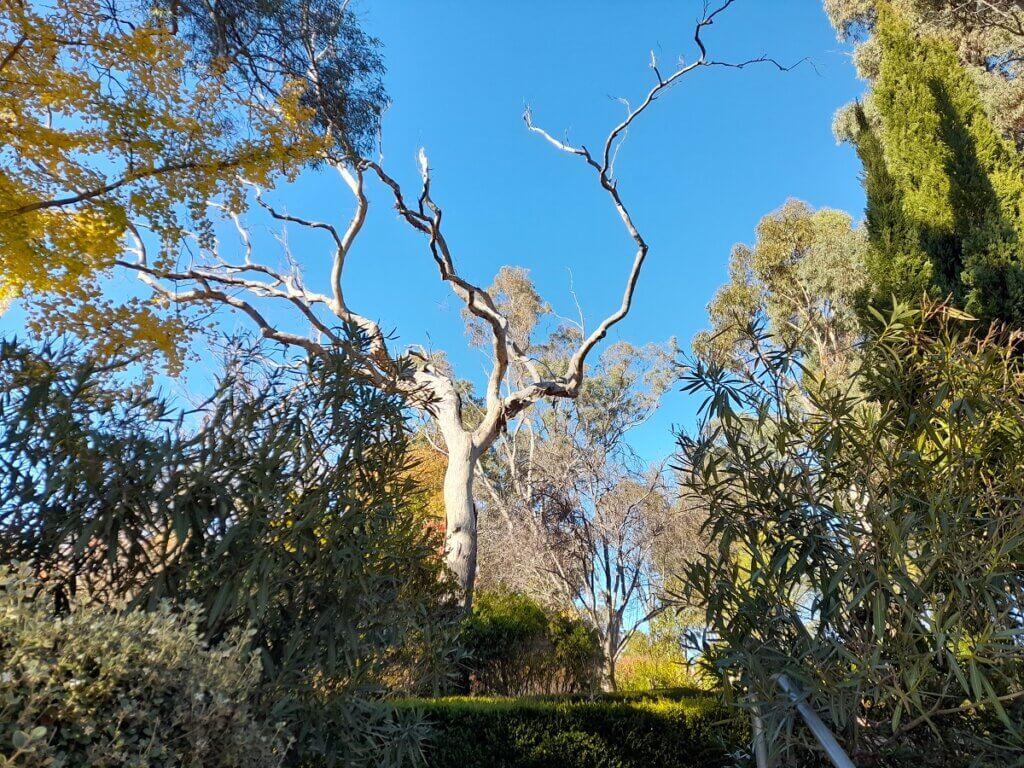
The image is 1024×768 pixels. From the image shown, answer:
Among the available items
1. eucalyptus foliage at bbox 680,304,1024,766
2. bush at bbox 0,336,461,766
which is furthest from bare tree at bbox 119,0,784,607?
eucalyptus foliage at bbox 680,304,1024,766

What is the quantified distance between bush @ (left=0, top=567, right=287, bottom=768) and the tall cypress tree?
205 inches

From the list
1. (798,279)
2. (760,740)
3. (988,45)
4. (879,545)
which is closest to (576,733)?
(760,740)

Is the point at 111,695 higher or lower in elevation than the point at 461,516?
lower

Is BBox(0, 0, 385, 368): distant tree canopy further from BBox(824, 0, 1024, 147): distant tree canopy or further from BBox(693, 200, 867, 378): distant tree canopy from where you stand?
BBox(693, 200, 867, 378): distant tree canopy

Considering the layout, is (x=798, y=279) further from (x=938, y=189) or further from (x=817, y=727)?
(x=817, y=727)

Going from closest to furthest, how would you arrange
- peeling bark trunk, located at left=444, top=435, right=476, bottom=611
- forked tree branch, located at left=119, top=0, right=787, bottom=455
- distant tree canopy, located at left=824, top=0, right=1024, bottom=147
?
peeling bark trunk, located at left=444, top=435, right=476, bottom=611
forked tree branch, located at left=119, top=0, right=787, bottom=455
distant tree canopy, located at left=824, top=0, right=1024, bottom=147

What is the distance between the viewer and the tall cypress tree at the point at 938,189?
5.04m

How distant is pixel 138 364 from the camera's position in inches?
216

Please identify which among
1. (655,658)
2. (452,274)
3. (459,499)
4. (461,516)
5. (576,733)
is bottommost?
(576,733)

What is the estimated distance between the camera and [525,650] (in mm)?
7219

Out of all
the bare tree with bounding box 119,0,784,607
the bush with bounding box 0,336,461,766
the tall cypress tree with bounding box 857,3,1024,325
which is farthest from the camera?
the bare tree with bounding box 119,0,784,607

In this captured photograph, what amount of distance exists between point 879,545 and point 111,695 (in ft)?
6.20

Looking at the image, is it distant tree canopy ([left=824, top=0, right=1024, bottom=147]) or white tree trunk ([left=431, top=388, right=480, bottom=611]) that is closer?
white tree trunk ([left=431, top=388, right=480, bottom=611])

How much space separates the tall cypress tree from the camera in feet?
16.5
